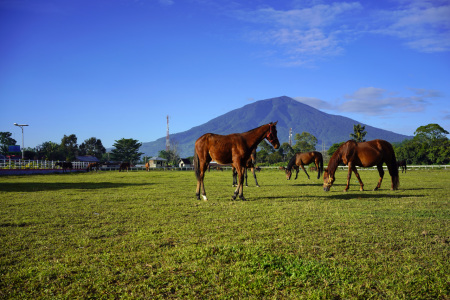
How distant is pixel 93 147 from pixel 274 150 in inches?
3115

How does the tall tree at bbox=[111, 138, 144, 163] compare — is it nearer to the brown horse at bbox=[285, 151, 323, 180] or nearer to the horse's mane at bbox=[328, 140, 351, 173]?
the brown horse at bbox=[285, 151, 323, 180]

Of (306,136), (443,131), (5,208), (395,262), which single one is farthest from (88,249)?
(306,136)

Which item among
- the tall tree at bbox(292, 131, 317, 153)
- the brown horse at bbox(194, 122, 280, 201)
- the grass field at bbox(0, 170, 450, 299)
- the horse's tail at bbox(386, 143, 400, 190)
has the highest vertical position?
the tall tree at bbox(292, 131, 317, 153)

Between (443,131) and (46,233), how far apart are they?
→ 8701cm

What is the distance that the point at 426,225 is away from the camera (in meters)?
6.68

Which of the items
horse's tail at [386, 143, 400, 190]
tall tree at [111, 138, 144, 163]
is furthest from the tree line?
horse's tail at [386, 143, 400, 190]

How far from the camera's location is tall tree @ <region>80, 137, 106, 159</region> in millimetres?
132625

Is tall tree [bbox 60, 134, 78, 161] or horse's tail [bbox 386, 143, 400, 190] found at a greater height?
tall tree [bbox 60, 134, 78, 161]

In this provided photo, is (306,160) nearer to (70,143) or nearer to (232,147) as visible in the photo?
(232,147)

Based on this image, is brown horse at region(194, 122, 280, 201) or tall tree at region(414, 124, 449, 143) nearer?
brown horse at region(194, 122, 280, 201)

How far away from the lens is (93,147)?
443ft

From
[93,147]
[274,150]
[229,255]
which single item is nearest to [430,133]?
[274,150]

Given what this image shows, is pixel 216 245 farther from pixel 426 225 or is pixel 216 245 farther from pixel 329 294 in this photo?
pixel 426 225

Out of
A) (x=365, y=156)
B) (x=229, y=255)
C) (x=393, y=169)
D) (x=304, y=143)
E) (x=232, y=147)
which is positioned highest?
(x=304, y=143)
